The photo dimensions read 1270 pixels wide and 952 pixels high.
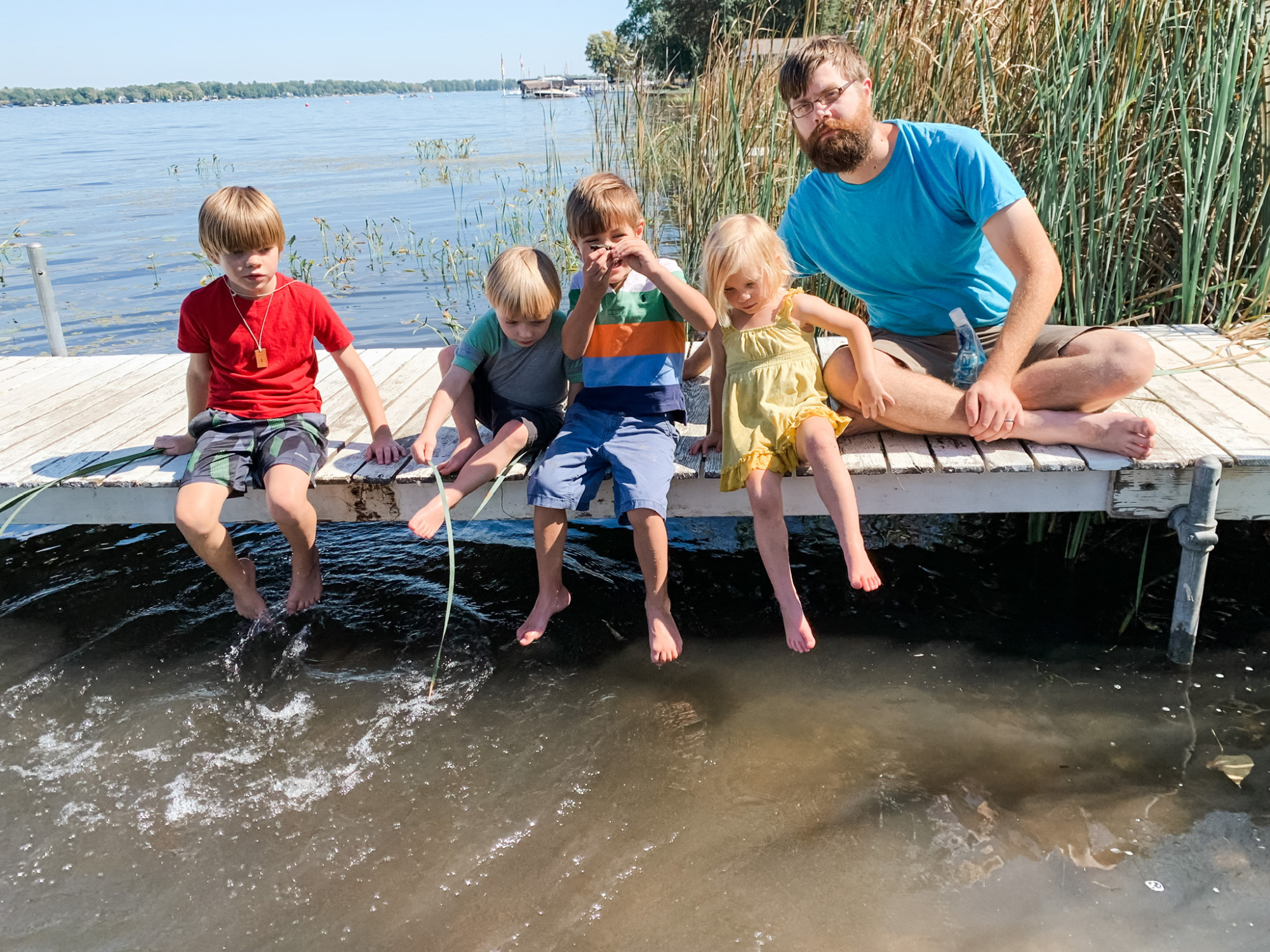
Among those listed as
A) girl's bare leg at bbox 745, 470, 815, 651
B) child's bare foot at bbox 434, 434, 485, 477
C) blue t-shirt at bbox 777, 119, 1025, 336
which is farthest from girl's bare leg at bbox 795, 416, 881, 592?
child's bare foot at bbox 434, 434, 485, 477

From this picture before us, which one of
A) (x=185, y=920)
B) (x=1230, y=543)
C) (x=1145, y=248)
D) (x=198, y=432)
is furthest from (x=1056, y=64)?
(x=185, y=920)

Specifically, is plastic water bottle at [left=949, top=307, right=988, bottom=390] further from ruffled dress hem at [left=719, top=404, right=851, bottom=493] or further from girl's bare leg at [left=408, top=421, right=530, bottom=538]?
girl's bare leg at [left=408, top=421, right=530, bottom=538]

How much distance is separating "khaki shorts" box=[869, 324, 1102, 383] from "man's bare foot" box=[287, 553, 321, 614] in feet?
6.48

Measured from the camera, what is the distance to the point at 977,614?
351 cm

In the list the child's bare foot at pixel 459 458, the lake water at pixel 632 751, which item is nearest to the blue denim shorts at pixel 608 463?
the child's bare foot at pixel 459 458

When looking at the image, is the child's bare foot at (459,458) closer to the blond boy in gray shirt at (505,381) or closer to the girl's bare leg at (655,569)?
the blond boy in gray shirt at (505,381)

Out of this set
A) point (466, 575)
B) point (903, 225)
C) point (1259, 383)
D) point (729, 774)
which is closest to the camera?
point (729, 774)

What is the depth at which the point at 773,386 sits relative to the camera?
2.88m

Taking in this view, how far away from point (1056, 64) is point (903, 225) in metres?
1.31

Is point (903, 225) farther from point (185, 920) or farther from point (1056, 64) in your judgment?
point (185, 920)

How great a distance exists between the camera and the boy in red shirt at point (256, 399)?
2.99 m

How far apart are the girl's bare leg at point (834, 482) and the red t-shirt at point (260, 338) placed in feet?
4.94

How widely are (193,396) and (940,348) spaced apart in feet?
8.06

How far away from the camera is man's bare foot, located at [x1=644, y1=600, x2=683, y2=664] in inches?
111
